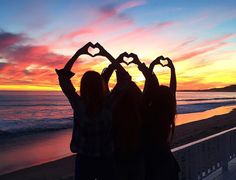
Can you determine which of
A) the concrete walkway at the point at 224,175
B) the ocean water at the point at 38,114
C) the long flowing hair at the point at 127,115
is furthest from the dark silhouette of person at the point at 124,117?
the ocean water at the point at 38,114

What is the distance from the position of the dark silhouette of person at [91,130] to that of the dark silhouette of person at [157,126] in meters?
0.47

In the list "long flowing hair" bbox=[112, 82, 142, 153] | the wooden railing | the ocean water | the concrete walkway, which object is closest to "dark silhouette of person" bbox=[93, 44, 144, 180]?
"long flowing hair" bbox=[112, 82, 142, 153]

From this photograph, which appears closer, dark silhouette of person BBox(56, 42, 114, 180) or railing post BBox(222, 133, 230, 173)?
dark silhouette of person BBox(56, 42, 114, 180)

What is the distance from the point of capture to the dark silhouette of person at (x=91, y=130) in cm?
276

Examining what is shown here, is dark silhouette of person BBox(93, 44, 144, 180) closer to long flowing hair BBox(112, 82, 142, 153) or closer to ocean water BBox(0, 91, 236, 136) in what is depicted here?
long flowing hair BBox(112, 82, 142, 153)

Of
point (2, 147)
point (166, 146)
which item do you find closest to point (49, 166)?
point (2, 147)

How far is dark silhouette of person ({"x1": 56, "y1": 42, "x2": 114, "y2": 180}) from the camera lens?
9.06 ft

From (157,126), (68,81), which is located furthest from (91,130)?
(157,126)

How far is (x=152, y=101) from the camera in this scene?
318cm

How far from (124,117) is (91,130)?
0.27m

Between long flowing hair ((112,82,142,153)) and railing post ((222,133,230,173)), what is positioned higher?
long flowing hair ((112,82,142,153))

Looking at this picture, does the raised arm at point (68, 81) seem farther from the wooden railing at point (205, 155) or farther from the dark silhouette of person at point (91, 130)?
the wooden railing at point (205, 155)

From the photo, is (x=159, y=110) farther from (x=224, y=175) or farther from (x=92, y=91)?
(x=224, y=175)

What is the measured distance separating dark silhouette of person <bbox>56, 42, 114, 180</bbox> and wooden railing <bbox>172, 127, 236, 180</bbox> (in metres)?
1.65
